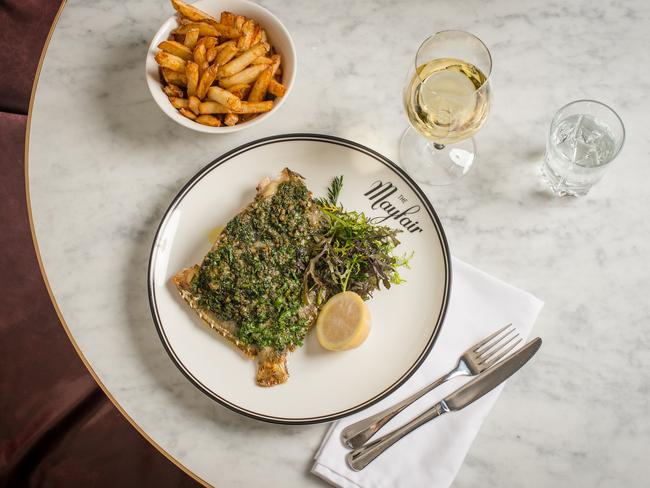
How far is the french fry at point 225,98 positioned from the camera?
7.68 feet

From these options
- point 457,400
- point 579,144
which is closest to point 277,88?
point 579,144

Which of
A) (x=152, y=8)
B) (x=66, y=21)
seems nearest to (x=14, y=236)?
(x=66, y=21)

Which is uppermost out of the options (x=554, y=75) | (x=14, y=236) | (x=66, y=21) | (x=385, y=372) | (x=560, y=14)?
(x=560, y=14)

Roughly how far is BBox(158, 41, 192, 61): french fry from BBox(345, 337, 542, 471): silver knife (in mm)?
1639

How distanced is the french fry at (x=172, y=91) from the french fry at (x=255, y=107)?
27 cm

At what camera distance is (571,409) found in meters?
2.47

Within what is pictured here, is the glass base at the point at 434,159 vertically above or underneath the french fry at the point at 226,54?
underneath

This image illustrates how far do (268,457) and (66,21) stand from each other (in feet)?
6.52

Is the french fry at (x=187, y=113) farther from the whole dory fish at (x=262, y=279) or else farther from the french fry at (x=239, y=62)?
the whole dory fish at (x=262, y=279)

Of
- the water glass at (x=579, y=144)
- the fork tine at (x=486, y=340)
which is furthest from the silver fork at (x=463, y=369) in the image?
the water glass at (x=579, y=144)

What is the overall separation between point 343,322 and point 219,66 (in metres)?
1.07

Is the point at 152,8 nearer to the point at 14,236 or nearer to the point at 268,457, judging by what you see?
the point at 14,236

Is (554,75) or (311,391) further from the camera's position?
(554,75)

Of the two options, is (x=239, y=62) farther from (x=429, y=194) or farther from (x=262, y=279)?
(x=429, y=194)
